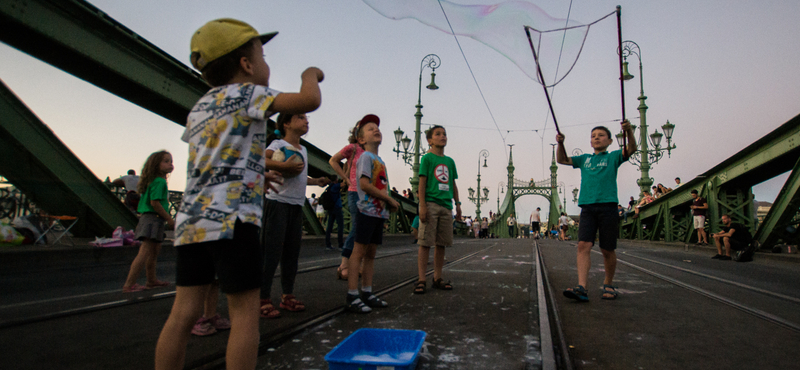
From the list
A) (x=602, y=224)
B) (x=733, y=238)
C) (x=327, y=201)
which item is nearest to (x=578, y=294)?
(x=602, y=224)

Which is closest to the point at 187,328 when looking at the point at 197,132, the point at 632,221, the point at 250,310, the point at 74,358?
the point at 250,310

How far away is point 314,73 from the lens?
1518 mm

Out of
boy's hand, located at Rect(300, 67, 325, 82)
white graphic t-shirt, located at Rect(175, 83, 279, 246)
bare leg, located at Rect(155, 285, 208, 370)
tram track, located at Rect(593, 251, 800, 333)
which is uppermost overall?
boy's hand, located at Rect(300, 67, 325, 82)

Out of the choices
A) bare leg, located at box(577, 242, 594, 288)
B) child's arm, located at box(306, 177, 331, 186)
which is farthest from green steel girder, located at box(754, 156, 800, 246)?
child's arm, located at box(306, 177, 331, 186)

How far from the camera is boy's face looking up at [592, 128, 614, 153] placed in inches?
154

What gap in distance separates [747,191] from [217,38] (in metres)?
12.4

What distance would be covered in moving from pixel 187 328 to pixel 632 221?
19586 mm

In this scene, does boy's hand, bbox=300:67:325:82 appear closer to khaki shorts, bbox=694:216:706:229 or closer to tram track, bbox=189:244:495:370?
tram track, bbox=189:244:495:370

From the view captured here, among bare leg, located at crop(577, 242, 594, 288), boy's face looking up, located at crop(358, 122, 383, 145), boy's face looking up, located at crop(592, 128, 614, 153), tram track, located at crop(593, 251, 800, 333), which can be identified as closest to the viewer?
tram track, located at crop(593, 251, 800, 333)

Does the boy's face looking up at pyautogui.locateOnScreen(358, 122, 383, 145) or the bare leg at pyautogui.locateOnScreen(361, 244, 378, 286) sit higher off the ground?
the boy's face looking up at pyautogui.locateOnScreen(358, 122, 383, 145)

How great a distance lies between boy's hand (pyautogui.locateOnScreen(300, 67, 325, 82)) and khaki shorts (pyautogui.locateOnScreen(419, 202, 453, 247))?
2676 mm

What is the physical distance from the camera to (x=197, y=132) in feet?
4.99

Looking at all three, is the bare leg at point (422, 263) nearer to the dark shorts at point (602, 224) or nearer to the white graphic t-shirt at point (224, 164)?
the dark shorts at point (602, 224)

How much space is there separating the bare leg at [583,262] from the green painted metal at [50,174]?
7034 mm
